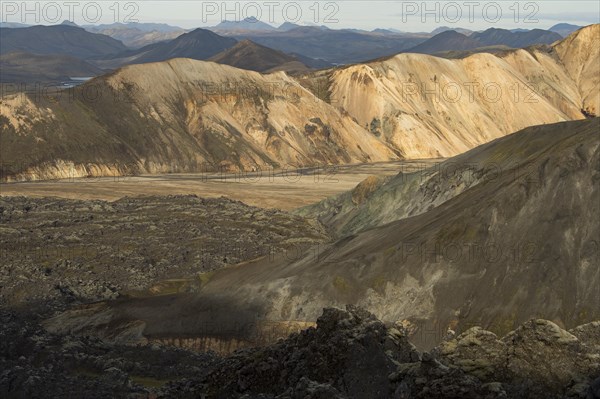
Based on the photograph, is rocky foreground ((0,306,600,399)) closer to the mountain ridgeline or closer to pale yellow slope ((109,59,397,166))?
the mountain ridgeline

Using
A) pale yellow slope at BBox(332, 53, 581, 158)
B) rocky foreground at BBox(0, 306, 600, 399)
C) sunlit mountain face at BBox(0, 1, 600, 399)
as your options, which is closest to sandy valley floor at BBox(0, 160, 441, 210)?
sunlit mountain face at BBox(0, 1, 600, 399)

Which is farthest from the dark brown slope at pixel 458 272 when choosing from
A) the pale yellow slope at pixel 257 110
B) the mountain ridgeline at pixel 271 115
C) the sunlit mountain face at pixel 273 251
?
the pale yellow slope at pixel 257 110

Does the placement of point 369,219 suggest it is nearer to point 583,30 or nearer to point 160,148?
point 160,148

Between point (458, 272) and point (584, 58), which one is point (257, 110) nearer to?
point (458, 272)

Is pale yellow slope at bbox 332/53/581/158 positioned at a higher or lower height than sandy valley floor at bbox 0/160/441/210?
higher

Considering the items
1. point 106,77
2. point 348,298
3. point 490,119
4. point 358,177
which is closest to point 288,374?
point 348,298

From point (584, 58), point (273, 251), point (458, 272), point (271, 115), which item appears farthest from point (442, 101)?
point (458, 272)
